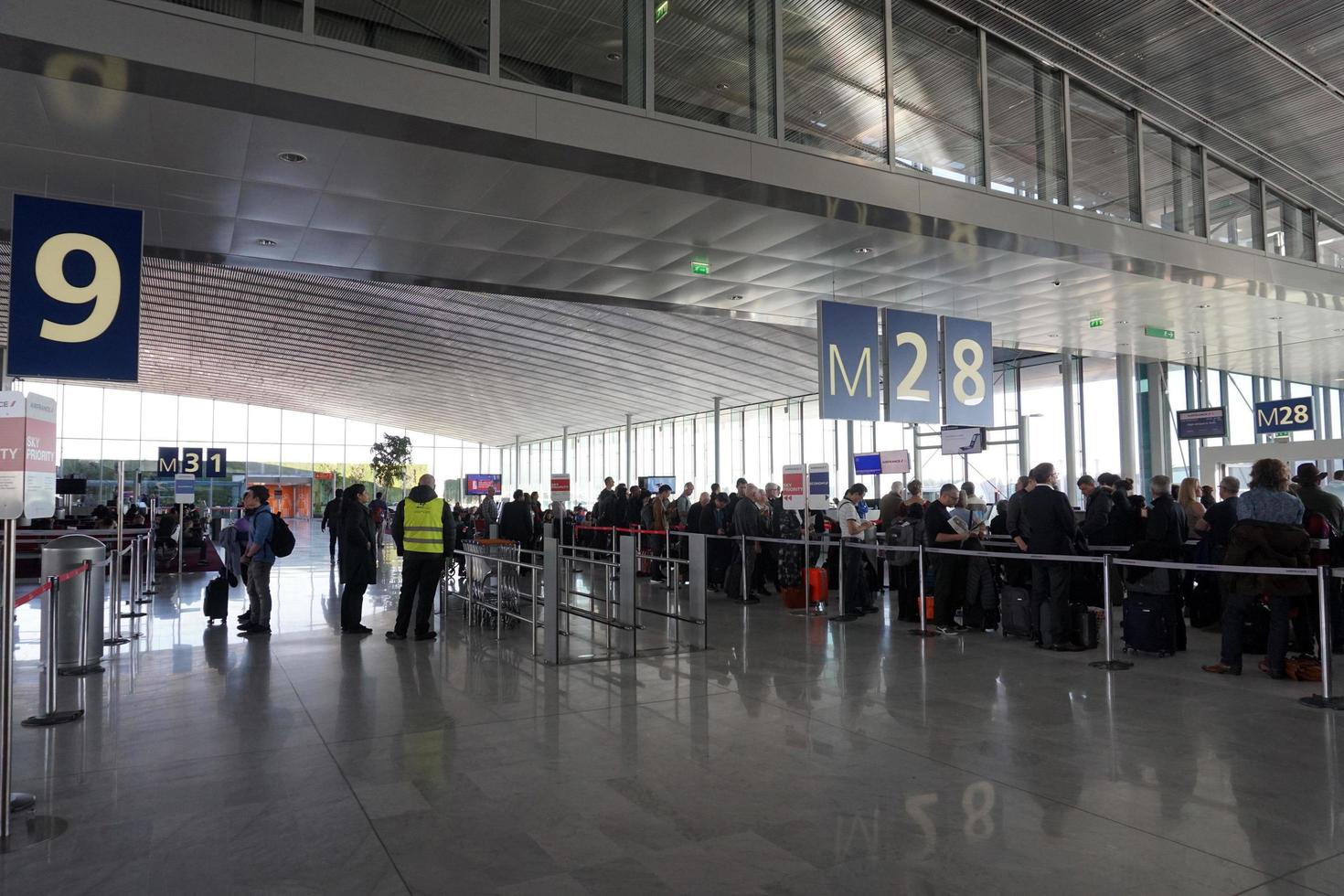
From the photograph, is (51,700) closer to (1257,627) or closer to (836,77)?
(836,77)

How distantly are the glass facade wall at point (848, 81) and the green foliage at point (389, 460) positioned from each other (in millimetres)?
29782

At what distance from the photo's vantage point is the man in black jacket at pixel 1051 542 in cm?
882

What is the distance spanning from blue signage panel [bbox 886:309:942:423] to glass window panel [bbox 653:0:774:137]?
4355mm

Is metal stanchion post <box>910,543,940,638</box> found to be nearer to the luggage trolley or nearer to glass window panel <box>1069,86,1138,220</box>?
the luggage trolley

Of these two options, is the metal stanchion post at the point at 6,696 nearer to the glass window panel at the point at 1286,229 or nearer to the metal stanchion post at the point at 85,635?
the metal stanchion post at the point at 85,635

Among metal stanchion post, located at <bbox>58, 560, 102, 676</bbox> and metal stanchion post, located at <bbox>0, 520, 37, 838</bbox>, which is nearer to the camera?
metal stanchion post, located at <bbox>0, 520, 37, 838</bbox>

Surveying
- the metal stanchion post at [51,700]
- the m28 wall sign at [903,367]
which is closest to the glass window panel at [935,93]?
the m28 wall sign at [903,367]

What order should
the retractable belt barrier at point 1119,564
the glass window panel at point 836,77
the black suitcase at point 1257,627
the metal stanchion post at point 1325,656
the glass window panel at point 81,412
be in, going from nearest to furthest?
the metal stanchion post at point 1325,656
the retractable belt barrier at point 1119,564
the black suitcase at point 1257,627
the glass window panel at point 836,77
the glass window panel at point 81,412

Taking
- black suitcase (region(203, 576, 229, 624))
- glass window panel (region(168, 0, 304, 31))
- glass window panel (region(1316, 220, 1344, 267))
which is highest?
glass window panel (region(1316, 220, 1344, 267))

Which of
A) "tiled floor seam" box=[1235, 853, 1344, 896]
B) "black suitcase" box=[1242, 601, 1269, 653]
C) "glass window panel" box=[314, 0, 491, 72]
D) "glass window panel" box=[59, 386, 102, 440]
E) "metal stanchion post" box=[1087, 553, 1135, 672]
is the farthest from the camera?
"glass window panel" box=[59, 386, 102, 440]

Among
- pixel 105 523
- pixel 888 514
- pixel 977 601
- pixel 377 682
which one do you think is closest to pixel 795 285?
pixel 888 514

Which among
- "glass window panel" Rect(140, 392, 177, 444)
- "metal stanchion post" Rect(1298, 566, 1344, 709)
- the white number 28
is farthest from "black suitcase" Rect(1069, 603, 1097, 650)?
"glass window panel" Rect(140, 392, 177, 444)

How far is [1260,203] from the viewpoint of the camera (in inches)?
561

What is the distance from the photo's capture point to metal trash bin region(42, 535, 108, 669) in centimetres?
816
